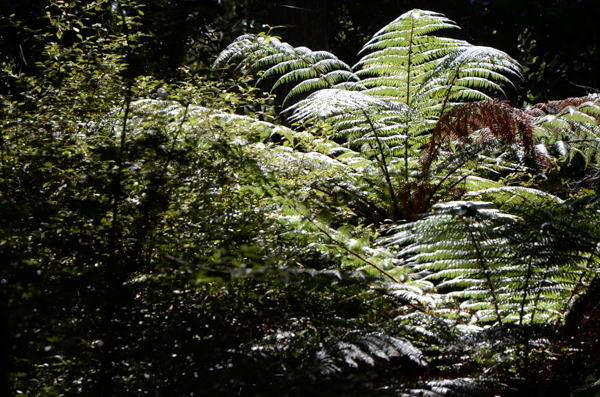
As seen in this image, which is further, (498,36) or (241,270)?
(498,36)

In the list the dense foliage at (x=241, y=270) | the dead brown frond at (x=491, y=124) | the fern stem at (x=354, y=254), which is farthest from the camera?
the dead brown frond at (x=491, y=124)

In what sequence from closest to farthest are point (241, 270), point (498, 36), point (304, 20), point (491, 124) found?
point (241, 270) < point (491, 124) < point (304, 20) < point (498, 36)

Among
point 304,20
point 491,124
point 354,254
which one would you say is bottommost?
point 354,254

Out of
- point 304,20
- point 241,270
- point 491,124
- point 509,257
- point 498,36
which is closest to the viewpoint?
point 241,270

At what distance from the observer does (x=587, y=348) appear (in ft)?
5.34

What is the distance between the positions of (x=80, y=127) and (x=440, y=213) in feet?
4.96

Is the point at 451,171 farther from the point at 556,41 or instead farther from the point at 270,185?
the point at 556,41

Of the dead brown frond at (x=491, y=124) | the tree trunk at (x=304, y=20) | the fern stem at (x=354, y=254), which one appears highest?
the tree trunk at (x=304, y=20)

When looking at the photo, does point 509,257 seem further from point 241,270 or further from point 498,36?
point 498,36

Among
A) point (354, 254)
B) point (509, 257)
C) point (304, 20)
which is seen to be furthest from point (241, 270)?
point (304, 20)

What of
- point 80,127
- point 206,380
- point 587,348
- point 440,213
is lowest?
point 587,348

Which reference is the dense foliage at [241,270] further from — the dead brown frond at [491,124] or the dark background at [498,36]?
the dark background at [498,36]

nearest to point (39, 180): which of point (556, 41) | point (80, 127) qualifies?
point (80, 127)

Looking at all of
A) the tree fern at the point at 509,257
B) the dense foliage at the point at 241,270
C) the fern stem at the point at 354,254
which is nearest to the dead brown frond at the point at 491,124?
the dense foliage at the point at 241,270
